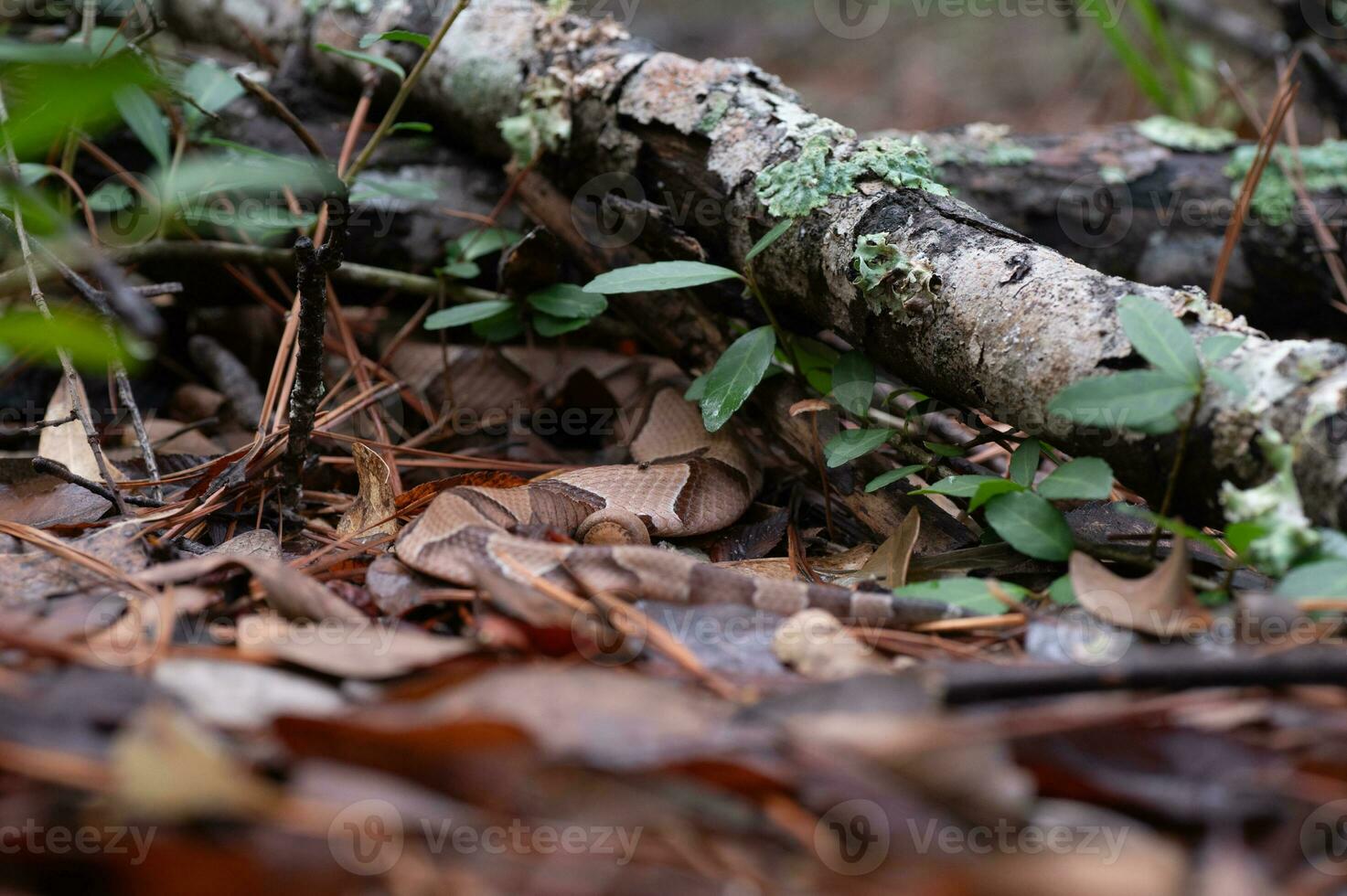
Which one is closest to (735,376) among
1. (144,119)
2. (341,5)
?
(144,119)

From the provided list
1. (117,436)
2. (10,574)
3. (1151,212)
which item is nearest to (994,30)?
(1151,212)

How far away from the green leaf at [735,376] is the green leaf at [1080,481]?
68 cm

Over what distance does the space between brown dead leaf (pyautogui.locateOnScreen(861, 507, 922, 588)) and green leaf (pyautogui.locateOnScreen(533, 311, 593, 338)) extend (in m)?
1.07

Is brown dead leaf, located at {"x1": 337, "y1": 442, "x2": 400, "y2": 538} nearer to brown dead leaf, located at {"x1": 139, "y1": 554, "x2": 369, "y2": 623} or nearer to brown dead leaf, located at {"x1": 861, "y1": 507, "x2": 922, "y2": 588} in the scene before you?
brown dead leaf, located at {"x1": 139, "y1": 554, "x2": 369, "y2": 623}

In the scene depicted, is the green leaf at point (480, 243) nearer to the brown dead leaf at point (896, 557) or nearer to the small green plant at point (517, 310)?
the small green plant at point (517, 310)

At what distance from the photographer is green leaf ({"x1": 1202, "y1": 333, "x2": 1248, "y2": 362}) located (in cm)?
158

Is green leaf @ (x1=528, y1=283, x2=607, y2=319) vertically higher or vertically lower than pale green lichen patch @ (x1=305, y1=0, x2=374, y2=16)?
lower

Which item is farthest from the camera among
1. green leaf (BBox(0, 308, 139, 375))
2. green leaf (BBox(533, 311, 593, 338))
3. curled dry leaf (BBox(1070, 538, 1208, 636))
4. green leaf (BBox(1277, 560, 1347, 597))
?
green leaf (BBox(533, 311, 593, 338))

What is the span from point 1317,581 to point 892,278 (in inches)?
39.0

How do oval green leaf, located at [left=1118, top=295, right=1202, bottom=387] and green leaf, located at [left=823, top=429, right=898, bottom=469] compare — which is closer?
oval green leaf, located at [left=1118, top=295, right=1202, bottom=387]

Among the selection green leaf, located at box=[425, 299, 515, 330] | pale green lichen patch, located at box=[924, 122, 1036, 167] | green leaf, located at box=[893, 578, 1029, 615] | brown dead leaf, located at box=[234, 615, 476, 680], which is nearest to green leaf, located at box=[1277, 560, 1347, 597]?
green leaf, located at box=[893, 578, 1029, 615]

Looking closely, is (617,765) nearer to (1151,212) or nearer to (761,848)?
(761,848)

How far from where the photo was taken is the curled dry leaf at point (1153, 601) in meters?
1.45

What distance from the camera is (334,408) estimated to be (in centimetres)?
262
